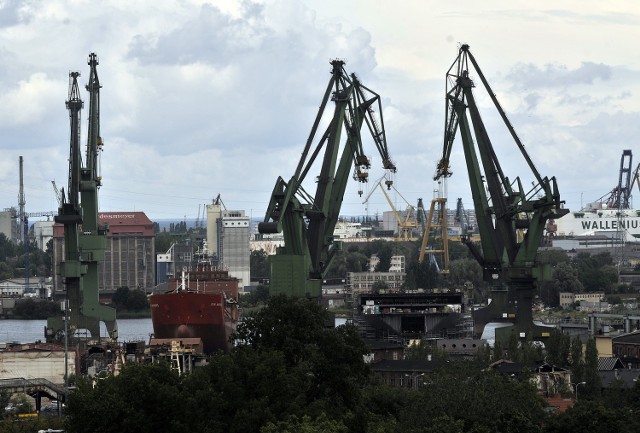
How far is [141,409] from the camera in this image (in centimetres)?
4734

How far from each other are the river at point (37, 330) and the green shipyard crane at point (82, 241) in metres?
8.32

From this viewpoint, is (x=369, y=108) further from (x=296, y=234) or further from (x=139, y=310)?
(x=139, y=310)

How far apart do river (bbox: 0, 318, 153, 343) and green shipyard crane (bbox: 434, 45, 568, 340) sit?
20.9 m

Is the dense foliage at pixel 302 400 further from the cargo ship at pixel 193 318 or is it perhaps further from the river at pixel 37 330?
the river at pixel 37 330

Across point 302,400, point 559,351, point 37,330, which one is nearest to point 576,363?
point 559,351

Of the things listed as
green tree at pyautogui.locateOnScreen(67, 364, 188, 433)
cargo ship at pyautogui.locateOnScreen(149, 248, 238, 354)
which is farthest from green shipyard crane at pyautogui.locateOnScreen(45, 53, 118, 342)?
green tree at pyautogui.locateOnScreen(67, 364, 188, 433)

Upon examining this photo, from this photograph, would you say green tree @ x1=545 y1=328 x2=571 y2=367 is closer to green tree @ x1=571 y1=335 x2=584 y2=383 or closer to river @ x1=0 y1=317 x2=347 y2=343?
green tree @ x1=571 y1=335 x2=584 y2=383

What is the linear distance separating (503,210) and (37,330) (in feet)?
171

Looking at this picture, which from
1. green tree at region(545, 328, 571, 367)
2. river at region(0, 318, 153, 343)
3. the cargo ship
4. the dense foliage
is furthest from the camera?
river at region(0, 318, 153, 343)

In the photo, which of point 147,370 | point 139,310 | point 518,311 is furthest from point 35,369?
point 139,310

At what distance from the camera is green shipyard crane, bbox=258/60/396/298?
89.0m

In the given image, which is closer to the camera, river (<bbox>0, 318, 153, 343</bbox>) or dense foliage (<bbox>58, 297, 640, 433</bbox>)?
dense foliage (<bbox>58, 297, 640, 433</bbox>)

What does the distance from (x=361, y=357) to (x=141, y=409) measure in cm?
877

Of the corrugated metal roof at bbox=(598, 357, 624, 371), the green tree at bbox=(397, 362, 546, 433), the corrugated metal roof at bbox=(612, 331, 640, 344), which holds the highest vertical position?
the corrugated metal roof at bbox=(612, 331, 640, 344)
